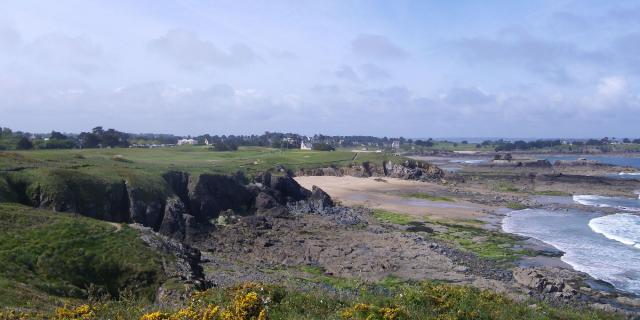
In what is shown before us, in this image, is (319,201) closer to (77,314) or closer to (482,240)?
(482,240)

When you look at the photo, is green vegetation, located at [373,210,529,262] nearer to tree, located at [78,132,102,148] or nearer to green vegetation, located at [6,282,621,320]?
green vegetation, located at [6,282,621,320]

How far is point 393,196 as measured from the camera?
55.5 m

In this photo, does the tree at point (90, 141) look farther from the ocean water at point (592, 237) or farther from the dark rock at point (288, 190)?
the ocean water at point (592, 237)

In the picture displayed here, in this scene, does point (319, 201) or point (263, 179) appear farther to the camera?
point (263, 179)

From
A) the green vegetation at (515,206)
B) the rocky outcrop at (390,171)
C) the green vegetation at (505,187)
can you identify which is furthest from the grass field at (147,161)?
the green vegetation at (515,206)

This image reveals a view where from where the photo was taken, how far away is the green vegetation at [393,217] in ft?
128

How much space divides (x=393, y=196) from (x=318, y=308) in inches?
1811

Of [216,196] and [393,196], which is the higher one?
[216,196]

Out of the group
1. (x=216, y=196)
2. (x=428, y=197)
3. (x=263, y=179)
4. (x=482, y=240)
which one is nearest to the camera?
(x=482, y=240)

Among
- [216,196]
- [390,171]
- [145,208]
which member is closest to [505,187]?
[390,171]

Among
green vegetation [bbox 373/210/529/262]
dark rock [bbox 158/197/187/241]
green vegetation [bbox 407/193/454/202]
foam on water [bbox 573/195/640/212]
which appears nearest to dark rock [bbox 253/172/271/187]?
green vegetation [bbox 373/210/529/262]

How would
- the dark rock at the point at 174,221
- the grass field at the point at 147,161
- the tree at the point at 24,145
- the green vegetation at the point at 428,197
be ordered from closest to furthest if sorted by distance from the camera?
the dark rock at the point at 174,221, the grass field at the point at 147,161, the green vegetation at the point at 428,197, the tree at the point at 24,145

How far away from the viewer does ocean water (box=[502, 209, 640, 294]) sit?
24438mm

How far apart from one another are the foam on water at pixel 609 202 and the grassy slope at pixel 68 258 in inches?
1806
